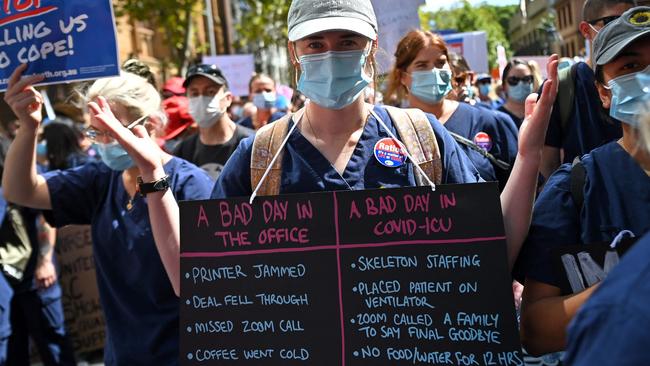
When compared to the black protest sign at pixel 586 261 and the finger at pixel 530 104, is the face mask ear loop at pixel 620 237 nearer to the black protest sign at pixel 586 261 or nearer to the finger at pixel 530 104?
the black protest sign at pixel 586 261

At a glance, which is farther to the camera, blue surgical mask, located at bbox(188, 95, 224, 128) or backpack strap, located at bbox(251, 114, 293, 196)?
blue surgical mask, located at bbox(188, 95, 224, 128)

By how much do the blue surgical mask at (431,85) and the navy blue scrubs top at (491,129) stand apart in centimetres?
15

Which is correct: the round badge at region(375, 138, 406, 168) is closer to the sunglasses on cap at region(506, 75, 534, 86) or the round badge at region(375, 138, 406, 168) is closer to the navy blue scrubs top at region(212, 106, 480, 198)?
the navy blue scrubs top at region(212, 106, 480, 198)

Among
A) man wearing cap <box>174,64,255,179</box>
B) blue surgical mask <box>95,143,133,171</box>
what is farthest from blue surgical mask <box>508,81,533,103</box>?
blue surgical mask <box>95,143,133,171</box>

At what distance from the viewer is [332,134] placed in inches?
112

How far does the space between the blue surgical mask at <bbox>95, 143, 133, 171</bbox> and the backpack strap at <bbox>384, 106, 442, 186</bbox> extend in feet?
4.84

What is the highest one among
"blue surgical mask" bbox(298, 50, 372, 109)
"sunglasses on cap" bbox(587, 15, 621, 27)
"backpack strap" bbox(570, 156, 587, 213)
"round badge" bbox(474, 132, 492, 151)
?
"sunglasses on cap" bbox(587, 15, 621, 27)

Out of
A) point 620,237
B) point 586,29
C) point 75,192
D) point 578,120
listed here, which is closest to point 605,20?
point 586,29

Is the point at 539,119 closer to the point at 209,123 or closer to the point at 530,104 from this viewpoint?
the point at 530,104

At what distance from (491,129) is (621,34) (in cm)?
236

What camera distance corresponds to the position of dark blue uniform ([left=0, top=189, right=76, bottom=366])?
5.64 metres

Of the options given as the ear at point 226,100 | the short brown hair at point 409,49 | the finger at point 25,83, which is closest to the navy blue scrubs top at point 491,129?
the short brown hair at point 409,49

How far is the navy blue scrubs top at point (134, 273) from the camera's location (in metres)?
3.60

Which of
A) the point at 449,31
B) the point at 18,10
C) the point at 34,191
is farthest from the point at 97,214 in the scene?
the point at 449,31
